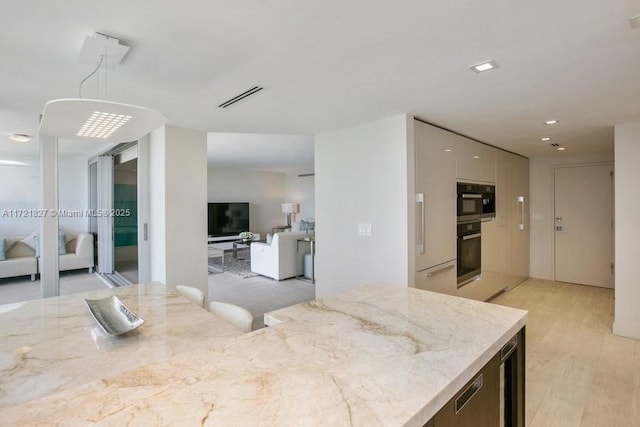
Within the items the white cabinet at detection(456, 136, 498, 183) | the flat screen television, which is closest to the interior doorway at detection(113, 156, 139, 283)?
the white cabinet at detection(456, 136, 498, 183)

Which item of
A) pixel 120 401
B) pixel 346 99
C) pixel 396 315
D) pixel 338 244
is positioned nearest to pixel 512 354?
pixel 396 315

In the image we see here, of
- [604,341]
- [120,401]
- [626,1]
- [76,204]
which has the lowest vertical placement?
[604,341]

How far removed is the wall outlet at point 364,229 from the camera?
3259mm

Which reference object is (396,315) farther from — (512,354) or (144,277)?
(144,277)

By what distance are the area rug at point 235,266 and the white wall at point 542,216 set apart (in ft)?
16.4

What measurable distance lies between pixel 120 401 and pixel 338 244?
2.84 metres

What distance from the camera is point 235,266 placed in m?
6.87

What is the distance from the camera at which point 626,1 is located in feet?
4.33

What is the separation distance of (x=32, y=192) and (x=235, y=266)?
4.23 metres

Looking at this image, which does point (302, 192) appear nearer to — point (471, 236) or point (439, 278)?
point (471, 236)

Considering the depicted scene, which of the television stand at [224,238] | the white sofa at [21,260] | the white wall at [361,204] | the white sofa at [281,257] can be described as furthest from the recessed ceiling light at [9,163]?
the television stand at [224,238]

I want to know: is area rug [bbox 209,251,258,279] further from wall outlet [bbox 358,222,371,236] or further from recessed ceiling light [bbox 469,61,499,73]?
recessed ceiling light [bbox 469,61,499,73]

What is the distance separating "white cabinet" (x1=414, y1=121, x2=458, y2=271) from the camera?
3.08 meters

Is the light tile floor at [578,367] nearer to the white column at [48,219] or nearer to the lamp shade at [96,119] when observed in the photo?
the lamp shade at [96,119]
